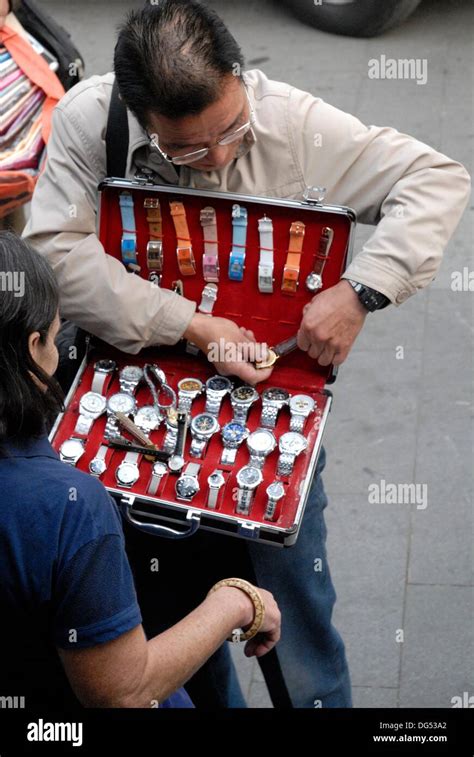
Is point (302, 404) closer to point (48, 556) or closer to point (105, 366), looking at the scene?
point (105, 366)

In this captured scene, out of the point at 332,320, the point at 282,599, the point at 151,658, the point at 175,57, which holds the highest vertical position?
the point at 175,57

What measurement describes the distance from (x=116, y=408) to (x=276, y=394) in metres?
0.40

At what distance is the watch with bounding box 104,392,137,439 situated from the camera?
7.89ft

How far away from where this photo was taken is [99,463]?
2344 millimetres

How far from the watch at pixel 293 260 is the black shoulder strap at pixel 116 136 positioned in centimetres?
45

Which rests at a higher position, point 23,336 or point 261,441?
point 23,336

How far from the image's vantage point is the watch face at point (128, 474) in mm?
2326

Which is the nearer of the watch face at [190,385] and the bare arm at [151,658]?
the bare arm at [151,658]

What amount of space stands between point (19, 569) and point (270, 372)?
1050mm

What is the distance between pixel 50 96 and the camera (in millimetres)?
3426

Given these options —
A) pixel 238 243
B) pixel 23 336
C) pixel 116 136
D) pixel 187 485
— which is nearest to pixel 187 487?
pixel 187 485

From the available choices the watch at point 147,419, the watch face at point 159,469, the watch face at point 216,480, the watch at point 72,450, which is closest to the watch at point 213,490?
the watch face at point 216,480

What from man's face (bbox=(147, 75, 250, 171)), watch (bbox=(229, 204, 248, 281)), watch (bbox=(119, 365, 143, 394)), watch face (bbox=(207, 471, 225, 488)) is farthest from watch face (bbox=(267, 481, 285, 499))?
man's face (bbox=(147, 75, 250, 171))

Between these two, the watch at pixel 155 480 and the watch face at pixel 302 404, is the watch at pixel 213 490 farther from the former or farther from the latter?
the watch face at pixel 302 404
